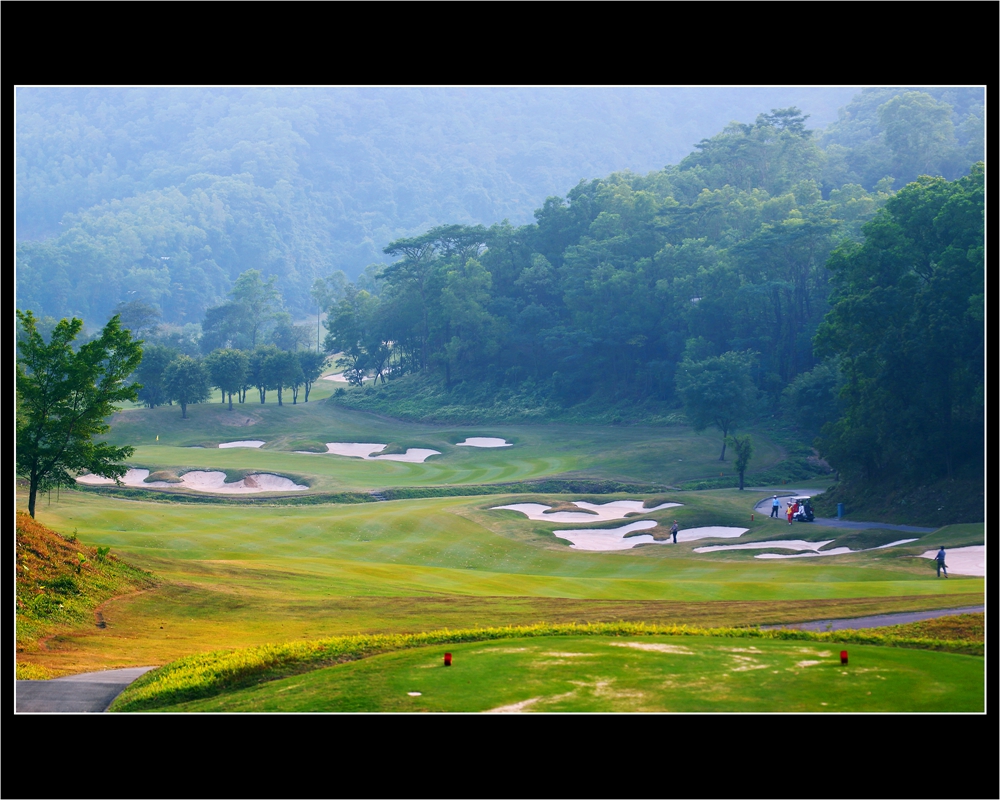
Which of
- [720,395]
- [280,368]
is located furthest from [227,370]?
[720,395]

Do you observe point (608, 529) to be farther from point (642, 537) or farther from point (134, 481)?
point (134, 481)

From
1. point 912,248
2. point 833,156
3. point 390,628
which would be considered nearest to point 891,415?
point 912,248

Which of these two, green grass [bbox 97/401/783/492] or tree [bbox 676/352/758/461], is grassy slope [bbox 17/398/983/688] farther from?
tree [bbox 676/352/758/461]

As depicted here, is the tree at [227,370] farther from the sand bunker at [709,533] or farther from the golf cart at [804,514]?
the golf cart at [804,514]

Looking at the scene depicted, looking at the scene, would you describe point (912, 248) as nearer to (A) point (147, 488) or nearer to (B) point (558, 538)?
(B) point (558, 538)

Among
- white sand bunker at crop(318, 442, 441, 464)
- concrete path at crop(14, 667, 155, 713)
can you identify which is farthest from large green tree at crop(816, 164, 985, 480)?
concrete path at crop(14, 667, 155, 713)

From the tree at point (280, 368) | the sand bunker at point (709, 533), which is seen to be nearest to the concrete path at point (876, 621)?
the sand bunker at point (709, 533)
